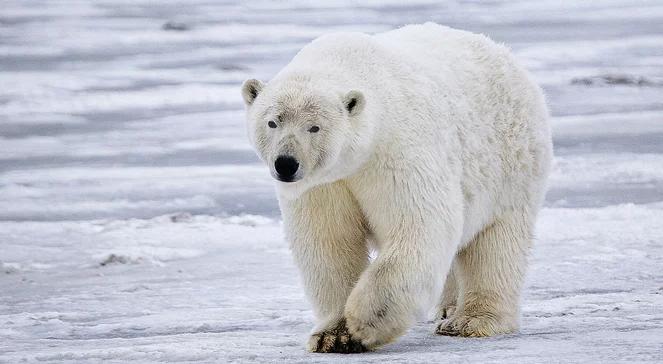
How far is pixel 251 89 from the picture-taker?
183 inches

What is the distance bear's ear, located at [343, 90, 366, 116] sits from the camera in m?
4.50

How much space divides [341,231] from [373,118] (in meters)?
0.52

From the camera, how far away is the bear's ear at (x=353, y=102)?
4504 mm

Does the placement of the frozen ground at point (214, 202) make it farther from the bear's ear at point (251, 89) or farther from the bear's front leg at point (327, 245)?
the bear's ear at point (251, 89)

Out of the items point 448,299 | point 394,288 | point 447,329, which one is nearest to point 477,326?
point 447,329

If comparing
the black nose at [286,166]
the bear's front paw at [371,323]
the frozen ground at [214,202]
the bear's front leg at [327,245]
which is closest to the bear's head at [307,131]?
the black nose at [286,166]

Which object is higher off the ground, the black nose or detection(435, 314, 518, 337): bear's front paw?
the black nose

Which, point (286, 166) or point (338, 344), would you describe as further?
point (338, 344)

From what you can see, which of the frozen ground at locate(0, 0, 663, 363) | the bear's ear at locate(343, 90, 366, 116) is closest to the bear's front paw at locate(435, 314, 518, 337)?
the frozen ground at locate(0, 0, 663, 363)

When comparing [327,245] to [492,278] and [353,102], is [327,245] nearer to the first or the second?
[353,102]

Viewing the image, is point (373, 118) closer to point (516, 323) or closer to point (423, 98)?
point (423, 98)

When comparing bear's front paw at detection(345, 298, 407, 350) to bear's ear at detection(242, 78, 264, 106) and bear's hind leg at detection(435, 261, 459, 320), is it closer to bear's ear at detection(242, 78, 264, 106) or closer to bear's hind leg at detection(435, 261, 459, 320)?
bear's ear at detection(242, 78, 264, 106)

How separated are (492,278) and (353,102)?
1333mm

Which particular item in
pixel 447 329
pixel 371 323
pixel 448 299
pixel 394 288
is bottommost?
pixel 448 299
